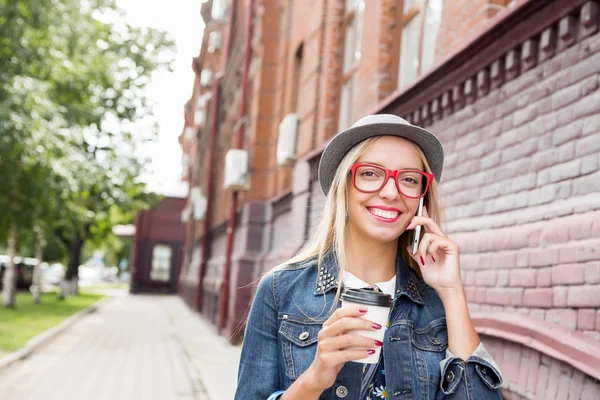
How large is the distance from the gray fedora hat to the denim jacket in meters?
0.35

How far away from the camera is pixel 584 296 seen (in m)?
3.20

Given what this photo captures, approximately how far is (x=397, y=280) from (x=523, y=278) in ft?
5.50

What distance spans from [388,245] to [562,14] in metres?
1.94

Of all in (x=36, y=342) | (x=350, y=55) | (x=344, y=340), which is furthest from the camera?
(x=36, y=342)

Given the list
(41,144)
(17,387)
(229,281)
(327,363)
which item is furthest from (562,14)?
(229,281)

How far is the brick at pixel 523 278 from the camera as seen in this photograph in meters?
3.69

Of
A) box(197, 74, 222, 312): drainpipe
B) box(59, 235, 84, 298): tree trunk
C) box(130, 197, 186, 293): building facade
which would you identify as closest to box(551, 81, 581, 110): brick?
box(197, 74, 222, 312): drainpipe

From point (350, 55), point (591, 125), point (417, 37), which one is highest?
point (350, 55)

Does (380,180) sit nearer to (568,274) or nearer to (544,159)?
(568,274)

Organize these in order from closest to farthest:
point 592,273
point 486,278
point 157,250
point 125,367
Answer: point 592,273
point 486,278
point 125,367
point 157,250

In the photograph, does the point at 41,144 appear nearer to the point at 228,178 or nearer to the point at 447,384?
the point at 228,178

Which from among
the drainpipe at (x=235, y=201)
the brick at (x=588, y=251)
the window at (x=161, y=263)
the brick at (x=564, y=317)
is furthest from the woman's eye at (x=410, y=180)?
the window at (x=161, y=263)

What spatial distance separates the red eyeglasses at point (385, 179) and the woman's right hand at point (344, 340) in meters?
0.54

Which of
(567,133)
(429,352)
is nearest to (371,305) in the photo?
(429,352)
